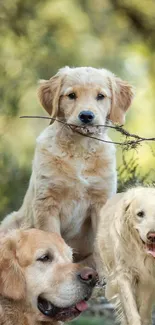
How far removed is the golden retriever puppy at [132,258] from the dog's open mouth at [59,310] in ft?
1.11

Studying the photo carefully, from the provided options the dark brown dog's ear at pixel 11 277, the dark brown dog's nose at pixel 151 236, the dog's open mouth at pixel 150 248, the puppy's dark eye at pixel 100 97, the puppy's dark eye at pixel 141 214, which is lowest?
the dark brown dog's ear at pixel 11 277

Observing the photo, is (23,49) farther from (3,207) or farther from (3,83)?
(3,207)

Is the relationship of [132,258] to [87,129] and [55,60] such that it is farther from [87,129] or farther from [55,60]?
[55,60]

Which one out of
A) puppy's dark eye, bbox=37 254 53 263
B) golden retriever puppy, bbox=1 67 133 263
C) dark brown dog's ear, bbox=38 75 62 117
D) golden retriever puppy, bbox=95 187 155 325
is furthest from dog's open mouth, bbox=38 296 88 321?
dark brown dog's ear, bbox=38 75 62 117

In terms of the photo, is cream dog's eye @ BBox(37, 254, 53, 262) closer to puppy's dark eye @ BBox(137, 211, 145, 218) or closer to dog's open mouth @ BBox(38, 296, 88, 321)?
dog's open mouth @ BBox(38, 296, 88, 321)

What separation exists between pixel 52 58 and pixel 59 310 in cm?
223

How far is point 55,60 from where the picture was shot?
5.15 m

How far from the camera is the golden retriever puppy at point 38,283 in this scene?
3.21m

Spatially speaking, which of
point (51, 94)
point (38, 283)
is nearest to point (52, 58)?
point (51, 94)

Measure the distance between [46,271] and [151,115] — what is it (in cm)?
222

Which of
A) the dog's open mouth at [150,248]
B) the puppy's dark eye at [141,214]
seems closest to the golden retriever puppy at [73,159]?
the puppy's dark eye at [141,214]

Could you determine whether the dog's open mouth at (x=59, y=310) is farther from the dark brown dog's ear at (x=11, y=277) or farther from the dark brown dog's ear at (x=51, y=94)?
the dark brown dog's ear at (x=51, y=94)

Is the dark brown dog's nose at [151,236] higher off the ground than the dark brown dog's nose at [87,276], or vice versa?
the dark brown dog's nose at [151,236]

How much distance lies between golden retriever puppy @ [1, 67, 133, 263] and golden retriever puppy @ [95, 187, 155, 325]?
58 cm
